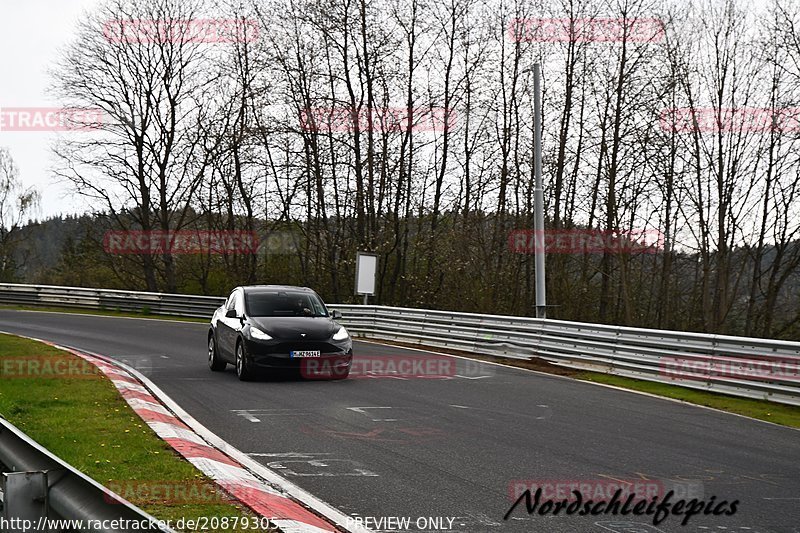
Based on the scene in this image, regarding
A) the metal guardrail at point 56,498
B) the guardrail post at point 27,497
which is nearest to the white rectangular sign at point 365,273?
the metal guardrail at point 56,498

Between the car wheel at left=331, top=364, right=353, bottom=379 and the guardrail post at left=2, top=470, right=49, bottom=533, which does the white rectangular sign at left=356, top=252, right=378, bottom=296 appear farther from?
the guardrail post at left=2, top=470, right=49, bottom=533

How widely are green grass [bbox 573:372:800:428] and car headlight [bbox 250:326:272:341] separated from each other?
19.6ft

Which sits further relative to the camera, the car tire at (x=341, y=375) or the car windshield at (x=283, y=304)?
the car windshield at (x=283, y=304)

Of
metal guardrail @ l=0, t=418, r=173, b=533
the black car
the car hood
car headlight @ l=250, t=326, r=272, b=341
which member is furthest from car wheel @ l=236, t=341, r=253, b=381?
metal guardrail @ l=0, t=418, r=173, b=533

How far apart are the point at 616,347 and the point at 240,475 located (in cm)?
1102

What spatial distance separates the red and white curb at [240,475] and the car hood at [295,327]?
2.89 m

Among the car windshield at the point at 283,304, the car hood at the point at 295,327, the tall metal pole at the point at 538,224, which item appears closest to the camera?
the car hood at the point at 295,327

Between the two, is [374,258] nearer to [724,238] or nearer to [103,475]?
[724,238]

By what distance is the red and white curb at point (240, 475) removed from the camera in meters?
6.03

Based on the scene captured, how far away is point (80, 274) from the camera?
177ft

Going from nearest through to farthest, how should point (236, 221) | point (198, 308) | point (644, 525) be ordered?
point (644, 525) < point (198, 308) < point (236, 221)

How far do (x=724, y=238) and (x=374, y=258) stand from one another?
13.7 m

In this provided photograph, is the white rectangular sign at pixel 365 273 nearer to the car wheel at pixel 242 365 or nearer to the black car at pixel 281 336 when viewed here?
the black car at pixel 281 336

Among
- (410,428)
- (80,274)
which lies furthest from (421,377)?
(80,274)
